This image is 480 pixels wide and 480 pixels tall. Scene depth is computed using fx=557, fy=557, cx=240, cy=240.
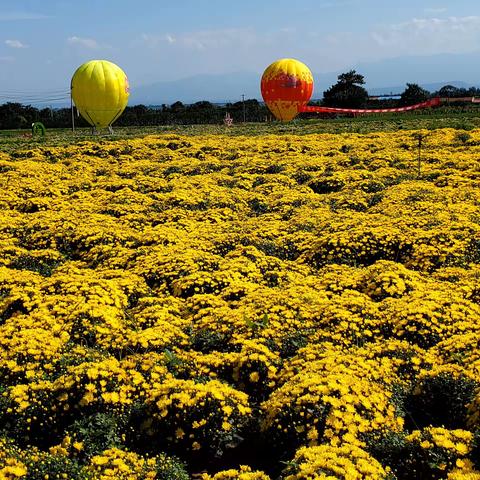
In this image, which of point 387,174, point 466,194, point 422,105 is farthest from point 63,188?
point 422,105

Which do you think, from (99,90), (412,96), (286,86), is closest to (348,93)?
(412,96)

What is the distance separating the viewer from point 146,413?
7.56 meters

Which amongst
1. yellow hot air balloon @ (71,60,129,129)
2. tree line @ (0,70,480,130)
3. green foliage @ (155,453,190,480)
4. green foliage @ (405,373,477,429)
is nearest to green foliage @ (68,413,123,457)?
green foliage @ (155,453,190,480)

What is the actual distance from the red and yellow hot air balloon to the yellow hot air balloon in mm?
15002

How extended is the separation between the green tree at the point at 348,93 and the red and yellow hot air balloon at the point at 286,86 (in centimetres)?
2646

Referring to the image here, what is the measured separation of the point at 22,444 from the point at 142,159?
81.2 feet

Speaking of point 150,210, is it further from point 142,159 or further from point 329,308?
point 142,159

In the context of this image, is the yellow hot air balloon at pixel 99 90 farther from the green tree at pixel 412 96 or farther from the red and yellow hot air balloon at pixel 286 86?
the green tree at pixel 412 96

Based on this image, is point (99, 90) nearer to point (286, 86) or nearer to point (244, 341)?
point (286, 86)

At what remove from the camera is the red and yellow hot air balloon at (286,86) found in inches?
2189

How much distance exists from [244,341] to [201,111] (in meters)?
68.8

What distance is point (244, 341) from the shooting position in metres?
8.98

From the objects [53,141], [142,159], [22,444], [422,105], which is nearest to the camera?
[22,444]

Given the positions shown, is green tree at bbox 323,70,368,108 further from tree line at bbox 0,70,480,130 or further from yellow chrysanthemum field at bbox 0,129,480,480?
yellow chrysanthemum field at bbox 0,129,480,480
